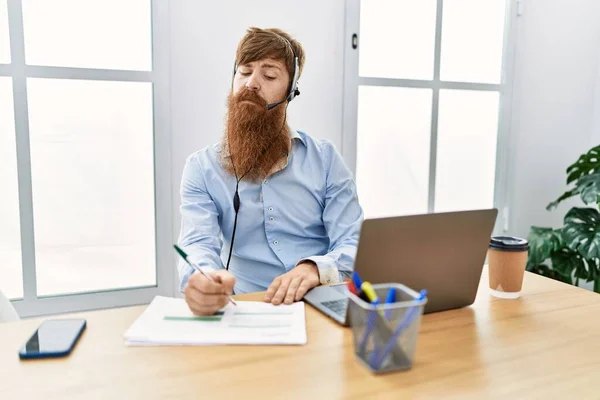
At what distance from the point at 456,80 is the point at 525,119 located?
1.82 ft

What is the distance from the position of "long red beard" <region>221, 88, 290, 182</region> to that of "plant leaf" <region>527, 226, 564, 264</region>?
183cm

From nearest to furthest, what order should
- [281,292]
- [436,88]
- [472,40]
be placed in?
[281,292], [436,88], [472,40]

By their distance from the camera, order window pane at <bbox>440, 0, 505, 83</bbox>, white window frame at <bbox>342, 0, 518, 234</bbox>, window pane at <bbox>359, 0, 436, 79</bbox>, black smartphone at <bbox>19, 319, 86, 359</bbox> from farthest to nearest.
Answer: window pane at <bbox>440, 0, 505, 83</bbox>
window pane at <bbox>359, 0, 436, 79</bbox>
white window frame at <bbox>342, 0, 518, 234</bbox>
black smartphone at <bbox>19, 319, 86, 359</bbox>

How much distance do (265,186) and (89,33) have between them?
44.5 inches

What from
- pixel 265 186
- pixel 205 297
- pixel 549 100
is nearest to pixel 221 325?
pixel 205 297

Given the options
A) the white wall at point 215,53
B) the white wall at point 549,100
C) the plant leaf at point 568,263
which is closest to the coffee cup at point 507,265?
the white wall at point 215,53

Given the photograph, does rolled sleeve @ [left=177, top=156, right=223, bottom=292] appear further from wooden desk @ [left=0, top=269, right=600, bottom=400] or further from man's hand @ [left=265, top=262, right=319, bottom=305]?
wooden desk @ [left=0, top=269, right=600, bottom=400]

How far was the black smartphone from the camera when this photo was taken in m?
0.88

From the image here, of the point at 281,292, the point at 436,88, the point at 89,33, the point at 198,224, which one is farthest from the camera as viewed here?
the point at 436,88

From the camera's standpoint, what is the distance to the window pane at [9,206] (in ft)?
6.83

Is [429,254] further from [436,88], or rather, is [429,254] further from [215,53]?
[436,88]

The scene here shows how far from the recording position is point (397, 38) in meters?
2.86

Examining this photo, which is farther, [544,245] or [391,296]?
[544,245]

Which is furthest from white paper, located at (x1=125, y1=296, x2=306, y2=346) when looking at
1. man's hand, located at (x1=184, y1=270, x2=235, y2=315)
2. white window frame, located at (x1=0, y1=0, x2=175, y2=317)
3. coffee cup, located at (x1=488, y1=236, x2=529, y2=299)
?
white window frame, located at (x1=0, y1=0, x2=175, y2=317)
